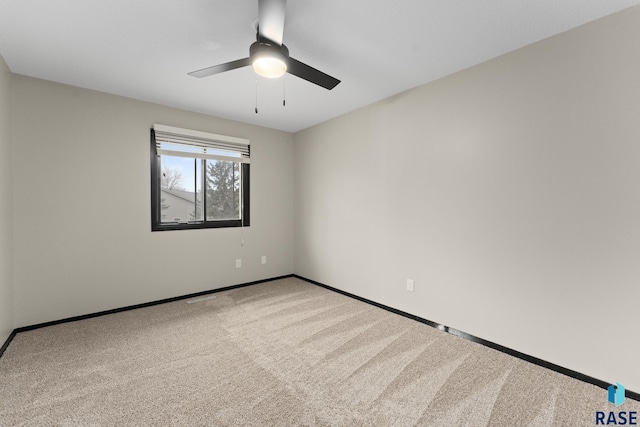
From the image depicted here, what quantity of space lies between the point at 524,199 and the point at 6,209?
14.0 feet

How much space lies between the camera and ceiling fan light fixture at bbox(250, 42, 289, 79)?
5.38 ft

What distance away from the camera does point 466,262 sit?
2496mm

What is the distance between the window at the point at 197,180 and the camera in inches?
132

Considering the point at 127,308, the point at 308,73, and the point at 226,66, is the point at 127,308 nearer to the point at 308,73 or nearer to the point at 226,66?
the point at 226,66

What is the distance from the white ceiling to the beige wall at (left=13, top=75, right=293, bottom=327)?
343 mm

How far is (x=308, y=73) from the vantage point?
6.23 feet

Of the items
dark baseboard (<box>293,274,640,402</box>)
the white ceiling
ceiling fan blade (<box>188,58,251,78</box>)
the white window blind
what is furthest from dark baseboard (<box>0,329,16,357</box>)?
dark baseboard (<box>293,274,640,402</box>)

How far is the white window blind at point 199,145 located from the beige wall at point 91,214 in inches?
5.1

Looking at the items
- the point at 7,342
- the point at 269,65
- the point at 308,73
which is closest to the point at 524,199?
the point at 308,73

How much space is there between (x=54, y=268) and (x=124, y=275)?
1.94 feet

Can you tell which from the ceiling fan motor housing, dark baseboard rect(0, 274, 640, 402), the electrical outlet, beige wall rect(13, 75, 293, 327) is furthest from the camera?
the electrical outlet

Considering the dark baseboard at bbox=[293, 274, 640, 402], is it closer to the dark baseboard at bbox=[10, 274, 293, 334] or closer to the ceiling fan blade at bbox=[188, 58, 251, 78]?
the dark baseboard at bbox=[10, 274, 293, 334]

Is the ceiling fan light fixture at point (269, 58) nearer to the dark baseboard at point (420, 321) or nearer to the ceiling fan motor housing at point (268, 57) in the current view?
the ceiling fan motor housing at point (268, 57)

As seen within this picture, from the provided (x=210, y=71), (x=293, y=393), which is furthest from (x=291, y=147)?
(x=293, y=393)
